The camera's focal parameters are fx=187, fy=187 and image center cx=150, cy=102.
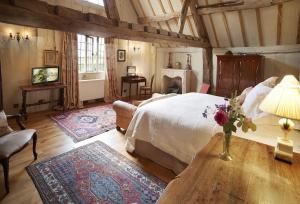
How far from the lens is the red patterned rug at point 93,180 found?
6.73ft

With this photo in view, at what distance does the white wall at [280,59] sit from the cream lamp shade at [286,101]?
439 centimetres

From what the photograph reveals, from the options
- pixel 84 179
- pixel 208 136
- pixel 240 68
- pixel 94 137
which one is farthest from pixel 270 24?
pixel 84 179

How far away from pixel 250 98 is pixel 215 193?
2060 mm

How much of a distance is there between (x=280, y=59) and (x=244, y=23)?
1.39 meters

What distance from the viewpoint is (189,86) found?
7.07 metres

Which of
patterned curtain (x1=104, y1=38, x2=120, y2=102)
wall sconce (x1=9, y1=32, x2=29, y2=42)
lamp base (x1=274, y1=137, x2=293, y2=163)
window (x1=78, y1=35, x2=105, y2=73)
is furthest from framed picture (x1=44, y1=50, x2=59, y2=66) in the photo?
lamp base (x1=274, y1=137, x2=293, y2=163)

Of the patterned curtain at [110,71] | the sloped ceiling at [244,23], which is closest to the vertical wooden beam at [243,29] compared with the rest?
the sloped ceiling at [244,23]

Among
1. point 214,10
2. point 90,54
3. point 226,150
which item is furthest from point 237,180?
point 90,54

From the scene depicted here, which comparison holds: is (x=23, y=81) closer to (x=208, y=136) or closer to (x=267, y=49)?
(x=208, y=136)

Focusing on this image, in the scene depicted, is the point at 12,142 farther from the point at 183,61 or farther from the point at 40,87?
the point at 183,61

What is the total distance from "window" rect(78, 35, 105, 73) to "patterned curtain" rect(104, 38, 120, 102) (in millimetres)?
317

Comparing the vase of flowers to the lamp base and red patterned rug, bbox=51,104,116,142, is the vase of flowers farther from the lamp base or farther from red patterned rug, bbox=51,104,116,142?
red patterned rug, bbox=51,104,116,142

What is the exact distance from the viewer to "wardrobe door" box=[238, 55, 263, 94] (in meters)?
4.91

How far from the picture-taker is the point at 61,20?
249cm
